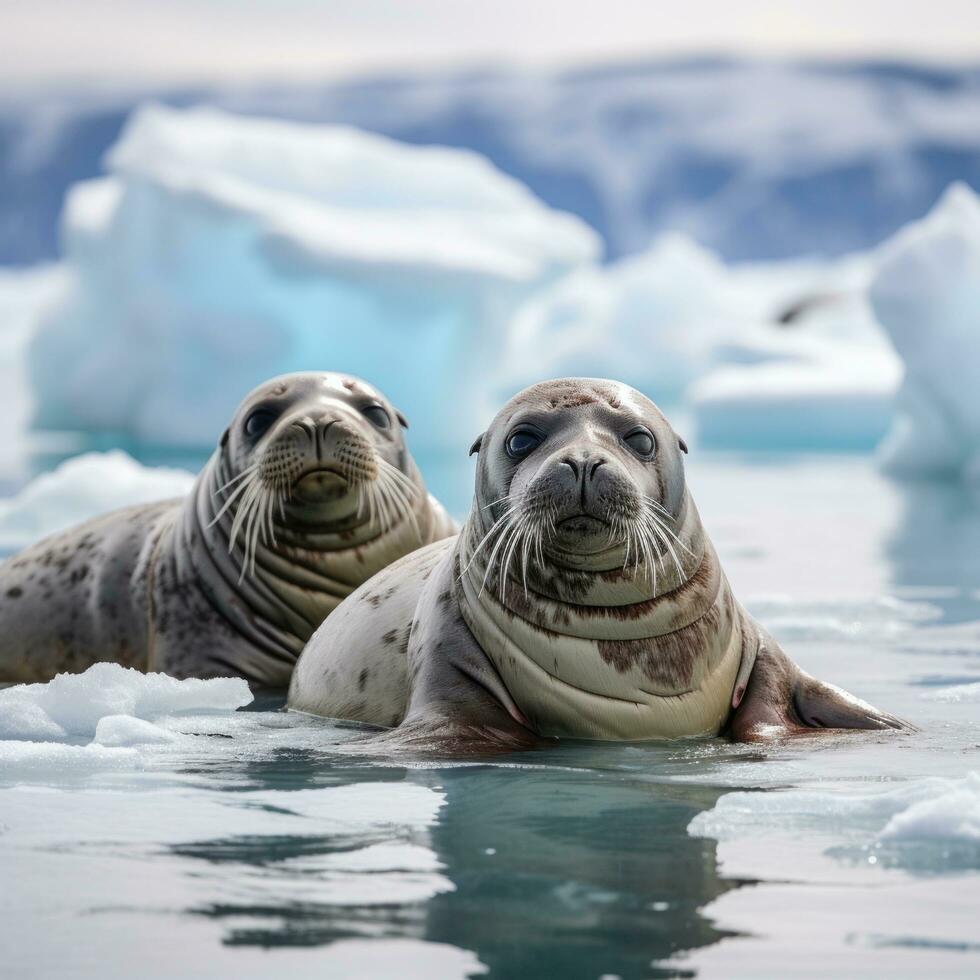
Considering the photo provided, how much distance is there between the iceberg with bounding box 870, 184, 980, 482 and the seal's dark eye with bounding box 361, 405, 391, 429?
9.89 meters

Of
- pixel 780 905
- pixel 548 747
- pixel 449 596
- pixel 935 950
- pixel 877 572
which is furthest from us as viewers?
pixel 877 572

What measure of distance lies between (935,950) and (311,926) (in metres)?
0.85

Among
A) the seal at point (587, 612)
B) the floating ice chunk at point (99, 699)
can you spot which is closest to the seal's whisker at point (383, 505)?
the floating ice chunk at point (99, 699)

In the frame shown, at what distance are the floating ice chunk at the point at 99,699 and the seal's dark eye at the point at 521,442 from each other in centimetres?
112

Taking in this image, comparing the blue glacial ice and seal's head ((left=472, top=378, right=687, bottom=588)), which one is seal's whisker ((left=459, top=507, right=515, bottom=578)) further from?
the blue glacial ice

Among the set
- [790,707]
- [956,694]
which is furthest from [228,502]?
[956,694]

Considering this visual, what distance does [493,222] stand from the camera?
21.0m

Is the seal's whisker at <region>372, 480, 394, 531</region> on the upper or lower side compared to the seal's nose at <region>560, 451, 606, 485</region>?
upper

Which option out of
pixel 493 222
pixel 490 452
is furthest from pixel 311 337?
pixel 490 452

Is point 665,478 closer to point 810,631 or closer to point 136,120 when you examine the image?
point 810,631

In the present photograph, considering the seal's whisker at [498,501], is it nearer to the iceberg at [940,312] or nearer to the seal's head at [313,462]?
the seal's head at [313,462]

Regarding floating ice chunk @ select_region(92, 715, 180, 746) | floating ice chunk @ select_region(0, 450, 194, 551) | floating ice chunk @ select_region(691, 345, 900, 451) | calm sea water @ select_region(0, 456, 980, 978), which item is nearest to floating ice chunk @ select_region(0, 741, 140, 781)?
calm sea water @ select_region(0, 456, 980, 978)

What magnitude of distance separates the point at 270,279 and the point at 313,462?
14.4 m

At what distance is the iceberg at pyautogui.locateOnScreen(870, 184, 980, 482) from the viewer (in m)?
14.9
